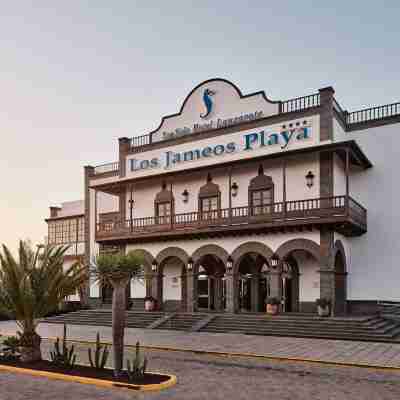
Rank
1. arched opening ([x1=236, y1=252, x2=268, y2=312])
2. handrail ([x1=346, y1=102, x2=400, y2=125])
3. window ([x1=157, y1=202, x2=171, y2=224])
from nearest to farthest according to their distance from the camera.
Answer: handrail ([x1=346, y1=102, x2=400, y2=125]) → arched opening ([x1=236, y1=252, x2=268, y2=312]) → window ([x1=157, y1=202, x2=171, y2=224])

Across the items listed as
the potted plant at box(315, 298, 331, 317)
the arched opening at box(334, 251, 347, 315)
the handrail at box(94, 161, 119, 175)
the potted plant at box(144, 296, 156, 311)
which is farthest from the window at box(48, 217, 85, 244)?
the potted plant at box(315, 298, 331, 317)

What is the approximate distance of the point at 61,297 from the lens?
12.9m

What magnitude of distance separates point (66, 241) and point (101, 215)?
6.25 metres

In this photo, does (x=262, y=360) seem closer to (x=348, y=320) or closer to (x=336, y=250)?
(x=348, y=320)

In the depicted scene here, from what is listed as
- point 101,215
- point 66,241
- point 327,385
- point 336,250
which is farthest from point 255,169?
point 66,241

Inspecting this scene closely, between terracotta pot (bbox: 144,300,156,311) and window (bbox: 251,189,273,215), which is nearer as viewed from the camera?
window (bbox: 251,189,273,215)

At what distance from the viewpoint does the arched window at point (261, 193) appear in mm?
24203

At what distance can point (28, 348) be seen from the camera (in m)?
12.5

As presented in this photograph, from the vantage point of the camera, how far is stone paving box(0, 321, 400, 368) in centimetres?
1401

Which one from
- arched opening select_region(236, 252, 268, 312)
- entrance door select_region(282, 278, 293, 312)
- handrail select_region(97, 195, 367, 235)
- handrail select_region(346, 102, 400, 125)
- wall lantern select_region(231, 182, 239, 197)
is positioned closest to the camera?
handrail select_region(97, 195, 367, 235)

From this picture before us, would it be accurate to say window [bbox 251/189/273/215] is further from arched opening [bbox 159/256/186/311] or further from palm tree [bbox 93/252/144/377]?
palm tree [bbox 93/252/144/377]

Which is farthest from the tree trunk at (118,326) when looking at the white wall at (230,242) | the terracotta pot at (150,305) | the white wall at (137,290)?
the white wall at (137,290)

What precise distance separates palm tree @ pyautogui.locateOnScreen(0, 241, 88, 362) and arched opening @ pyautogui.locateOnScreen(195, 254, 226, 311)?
13.9 m

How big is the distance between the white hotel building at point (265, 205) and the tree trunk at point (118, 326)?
9095 mm
